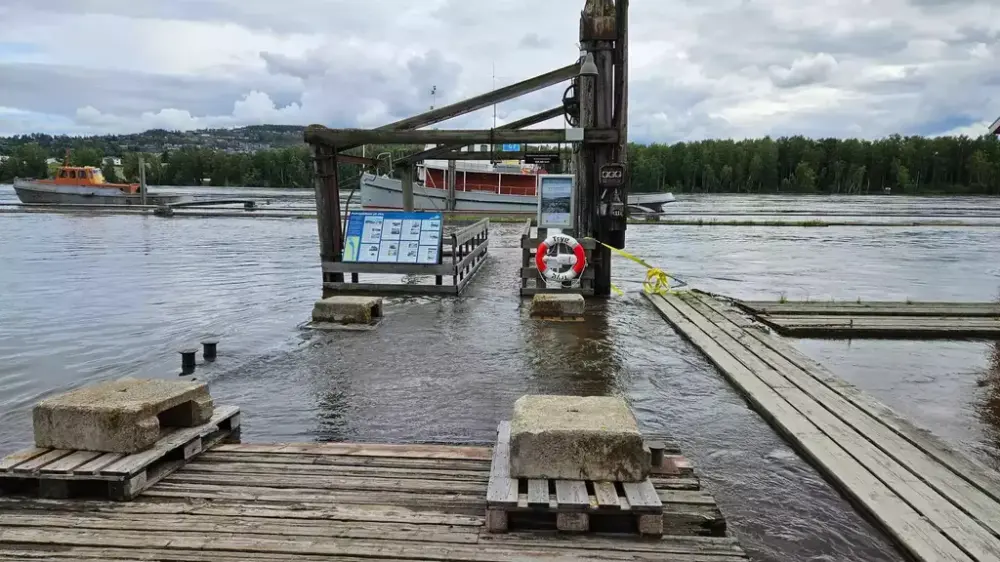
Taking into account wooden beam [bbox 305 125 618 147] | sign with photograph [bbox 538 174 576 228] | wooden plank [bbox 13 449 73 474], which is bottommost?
wooden plank [bbox 13 449 73 474]

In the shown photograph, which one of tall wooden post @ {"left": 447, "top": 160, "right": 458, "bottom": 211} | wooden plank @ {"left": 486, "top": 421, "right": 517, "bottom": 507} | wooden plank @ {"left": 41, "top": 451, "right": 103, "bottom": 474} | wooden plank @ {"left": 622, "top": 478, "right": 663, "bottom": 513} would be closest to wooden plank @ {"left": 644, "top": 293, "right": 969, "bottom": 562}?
wooden plank @ {"left": 622, "top": 478, "right": 663, "bottom": 513}

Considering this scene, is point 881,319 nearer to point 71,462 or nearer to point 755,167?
point 71,462

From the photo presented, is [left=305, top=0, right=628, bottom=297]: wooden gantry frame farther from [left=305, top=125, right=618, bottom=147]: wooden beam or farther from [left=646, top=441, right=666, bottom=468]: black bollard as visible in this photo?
[left=646, top=441, right=666, bottom=468]: black bollard

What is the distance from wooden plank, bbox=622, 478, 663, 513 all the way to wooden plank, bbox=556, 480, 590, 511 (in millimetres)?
217

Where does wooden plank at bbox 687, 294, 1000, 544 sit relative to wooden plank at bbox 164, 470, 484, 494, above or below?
below

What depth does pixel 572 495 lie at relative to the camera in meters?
3.53

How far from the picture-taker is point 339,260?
12891 mm

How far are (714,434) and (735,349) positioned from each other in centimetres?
283

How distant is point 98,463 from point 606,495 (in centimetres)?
281

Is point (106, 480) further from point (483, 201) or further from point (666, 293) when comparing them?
point (483, 201)

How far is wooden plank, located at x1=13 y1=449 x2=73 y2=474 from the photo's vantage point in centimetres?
384

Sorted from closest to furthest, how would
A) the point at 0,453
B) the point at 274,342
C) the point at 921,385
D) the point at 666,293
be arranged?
the point at 0,453 → the point at 921,385 → the point at 274,342 → the point at 666,293

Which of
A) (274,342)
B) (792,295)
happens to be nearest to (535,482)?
(274,342)

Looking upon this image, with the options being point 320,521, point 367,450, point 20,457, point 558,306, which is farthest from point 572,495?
point 558,306
